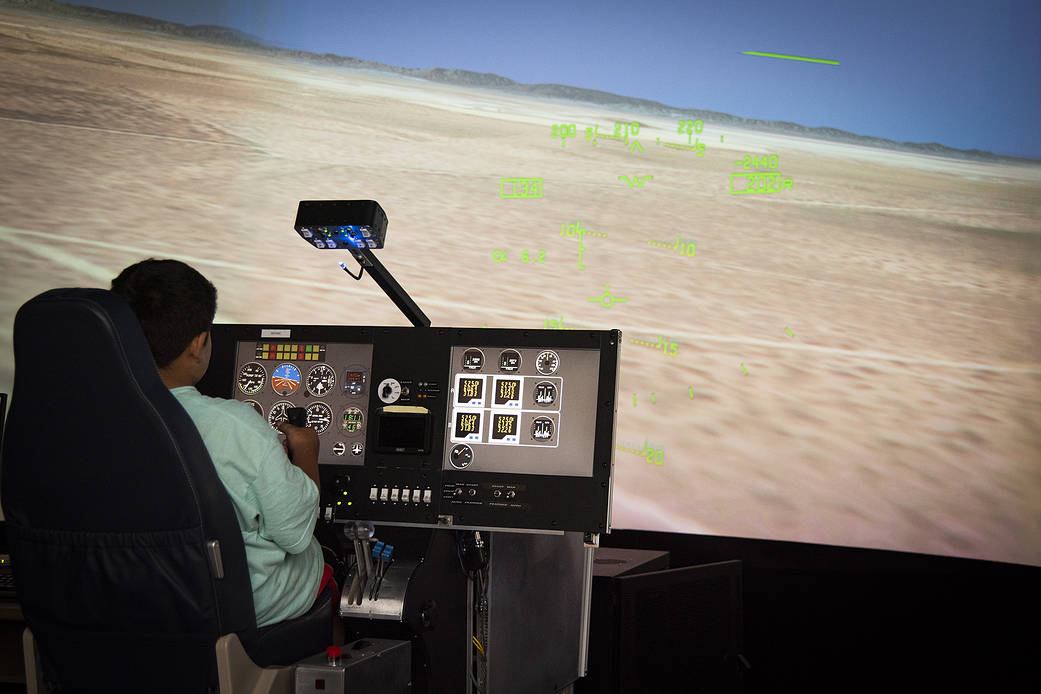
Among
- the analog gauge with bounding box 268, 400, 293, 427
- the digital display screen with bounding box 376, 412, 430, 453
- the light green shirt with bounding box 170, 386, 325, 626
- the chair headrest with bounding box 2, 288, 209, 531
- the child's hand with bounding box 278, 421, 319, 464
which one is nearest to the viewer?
the chair headrest with bounding box 2, 288, 209, 531

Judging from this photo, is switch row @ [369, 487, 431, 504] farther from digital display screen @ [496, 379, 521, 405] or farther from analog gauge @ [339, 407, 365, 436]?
digital display screen @ [496, 379, 521, 405]

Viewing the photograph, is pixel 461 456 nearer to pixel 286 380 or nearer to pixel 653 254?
pixel 286 380

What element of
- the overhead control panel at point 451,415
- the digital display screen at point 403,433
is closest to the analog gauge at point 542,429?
the overhead control panel at point 451,415

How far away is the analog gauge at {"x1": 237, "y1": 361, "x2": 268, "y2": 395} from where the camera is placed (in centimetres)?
225

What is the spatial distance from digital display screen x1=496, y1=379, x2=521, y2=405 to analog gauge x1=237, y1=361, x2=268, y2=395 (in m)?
0.61

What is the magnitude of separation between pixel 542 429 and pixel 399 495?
36 cm

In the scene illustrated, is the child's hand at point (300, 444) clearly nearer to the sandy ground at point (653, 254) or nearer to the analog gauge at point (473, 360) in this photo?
the analog gauge at point (473, 360)

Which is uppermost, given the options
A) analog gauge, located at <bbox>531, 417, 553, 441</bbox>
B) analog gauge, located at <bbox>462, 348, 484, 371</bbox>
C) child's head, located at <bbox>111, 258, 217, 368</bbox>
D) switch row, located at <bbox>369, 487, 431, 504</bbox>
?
child's head, located at <bbox>111, 258, 217, 368</bbox>

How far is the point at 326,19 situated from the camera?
390 cm

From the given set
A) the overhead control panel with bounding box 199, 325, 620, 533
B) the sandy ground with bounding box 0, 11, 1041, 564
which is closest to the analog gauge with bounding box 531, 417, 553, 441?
the overhead control panel with bounding box 199, 325, 620, 533

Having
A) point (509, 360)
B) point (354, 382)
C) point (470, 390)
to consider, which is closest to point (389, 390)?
point (354, 382)

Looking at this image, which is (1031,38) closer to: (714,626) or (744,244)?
(744,244)

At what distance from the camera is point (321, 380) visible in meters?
2.22

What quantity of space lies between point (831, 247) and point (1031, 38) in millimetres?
1029
